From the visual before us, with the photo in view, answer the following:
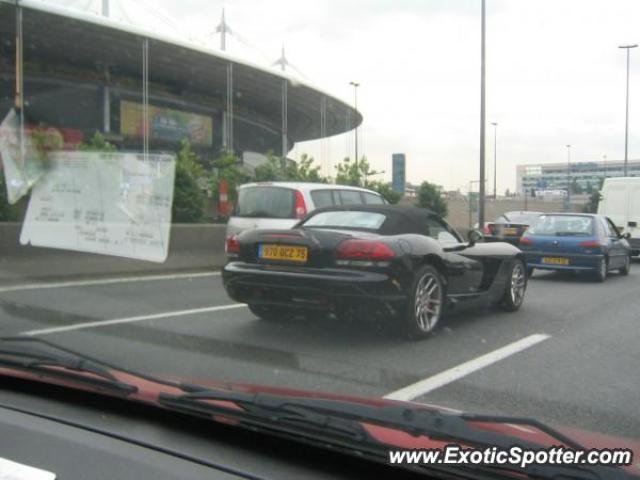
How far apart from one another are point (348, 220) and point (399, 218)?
0.49 meters

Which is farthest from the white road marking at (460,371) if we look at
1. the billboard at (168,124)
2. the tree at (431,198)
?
the billboard at (168,124)

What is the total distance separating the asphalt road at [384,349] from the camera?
13.6ft

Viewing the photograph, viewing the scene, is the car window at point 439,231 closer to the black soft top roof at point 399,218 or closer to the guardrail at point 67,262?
the black soft top roof at point 399,218

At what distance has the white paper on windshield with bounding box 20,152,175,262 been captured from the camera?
10.8 m

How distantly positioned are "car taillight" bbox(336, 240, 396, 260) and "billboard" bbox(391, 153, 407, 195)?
21.9 meters

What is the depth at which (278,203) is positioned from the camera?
11352 mm

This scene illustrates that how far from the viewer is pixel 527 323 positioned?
281 inches

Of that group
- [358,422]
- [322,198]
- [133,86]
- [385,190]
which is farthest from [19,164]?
[133,86]

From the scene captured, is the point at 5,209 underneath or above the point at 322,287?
above

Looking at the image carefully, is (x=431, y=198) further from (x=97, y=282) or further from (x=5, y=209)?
(x=97, y=282)

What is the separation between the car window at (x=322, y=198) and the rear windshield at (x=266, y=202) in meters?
0.39

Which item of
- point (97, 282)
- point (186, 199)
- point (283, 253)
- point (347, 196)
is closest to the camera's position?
point (283, 253)

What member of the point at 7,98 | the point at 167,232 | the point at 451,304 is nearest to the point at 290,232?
the point at 451,304

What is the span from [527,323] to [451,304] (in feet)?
3.63
